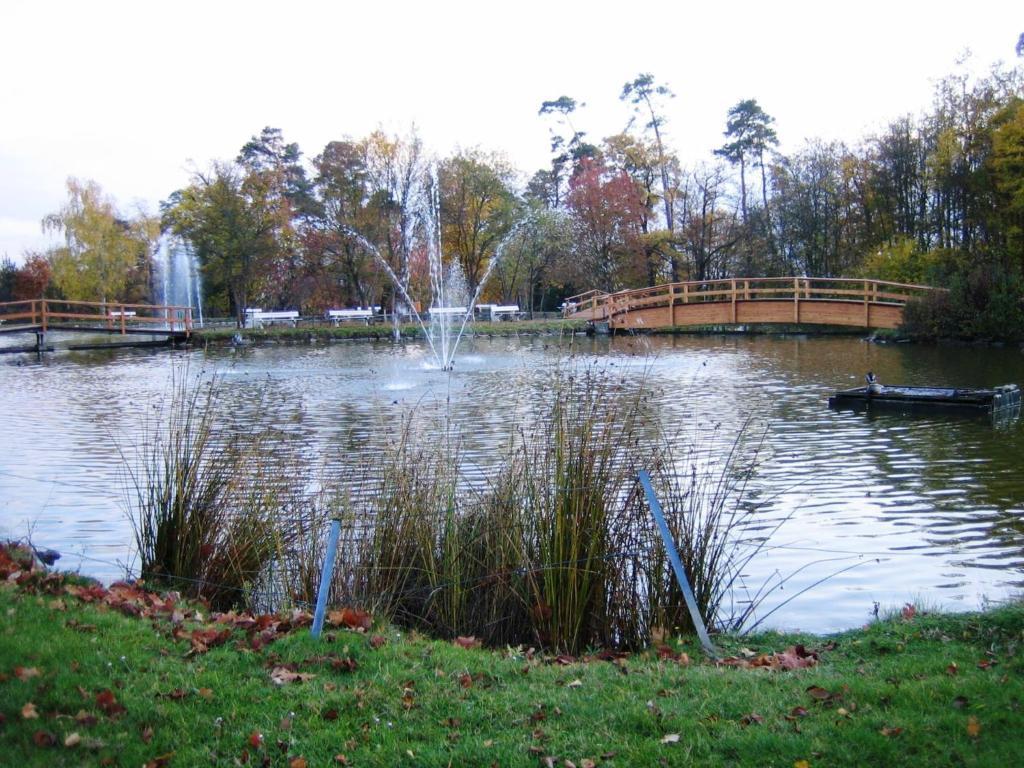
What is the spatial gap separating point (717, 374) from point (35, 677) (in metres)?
19.9

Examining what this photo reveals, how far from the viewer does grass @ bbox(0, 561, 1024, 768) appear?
336 centimetres

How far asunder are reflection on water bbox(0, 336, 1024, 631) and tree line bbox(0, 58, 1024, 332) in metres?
18.1

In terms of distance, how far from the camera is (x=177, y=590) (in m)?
6.03

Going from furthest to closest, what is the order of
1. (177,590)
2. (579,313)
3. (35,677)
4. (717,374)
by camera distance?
(579,313), (717,374), (177,590), (35,677)

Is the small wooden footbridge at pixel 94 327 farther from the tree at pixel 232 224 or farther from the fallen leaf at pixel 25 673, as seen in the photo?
the fallen leaf at pixel 25 673

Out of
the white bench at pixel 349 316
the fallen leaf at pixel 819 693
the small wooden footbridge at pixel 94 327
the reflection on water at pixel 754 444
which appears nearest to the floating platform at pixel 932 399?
the reflection on water at pixel 754 444

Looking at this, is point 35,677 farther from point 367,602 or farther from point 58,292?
point 58,292

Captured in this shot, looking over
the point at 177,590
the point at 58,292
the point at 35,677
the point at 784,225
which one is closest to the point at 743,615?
the point at 177,590

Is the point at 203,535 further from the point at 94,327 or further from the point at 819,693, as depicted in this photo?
the point at 94,327

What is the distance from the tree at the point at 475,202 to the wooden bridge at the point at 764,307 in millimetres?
12221

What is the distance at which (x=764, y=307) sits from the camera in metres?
37.1

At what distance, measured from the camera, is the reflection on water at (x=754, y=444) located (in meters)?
7.29

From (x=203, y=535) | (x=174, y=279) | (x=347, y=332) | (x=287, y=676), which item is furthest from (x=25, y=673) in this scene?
(x=174, y=279)

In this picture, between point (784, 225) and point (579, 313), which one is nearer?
point (579, 313)
